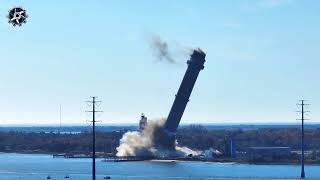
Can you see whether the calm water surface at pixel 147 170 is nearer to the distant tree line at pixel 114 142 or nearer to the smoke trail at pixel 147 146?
the smoke trail at pixel 147 146

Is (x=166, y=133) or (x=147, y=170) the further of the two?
(x=166, y=133)

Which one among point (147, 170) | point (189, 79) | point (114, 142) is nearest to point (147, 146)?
point (189, 79)

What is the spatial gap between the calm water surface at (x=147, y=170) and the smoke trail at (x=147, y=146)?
4.19 metres

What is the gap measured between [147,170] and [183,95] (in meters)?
11.0

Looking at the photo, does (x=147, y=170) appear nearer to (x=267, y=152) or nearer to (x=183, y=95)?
(x=183, y=95)

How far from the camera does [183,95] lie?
95.8 metres

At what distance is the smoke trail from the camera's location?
10406cm

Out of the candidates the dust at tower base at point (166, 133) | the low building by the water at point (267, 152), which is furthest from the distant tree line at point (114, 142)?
the dust at tower base at point (166, 133)

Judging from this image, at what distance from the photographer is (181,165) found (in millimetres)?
95312

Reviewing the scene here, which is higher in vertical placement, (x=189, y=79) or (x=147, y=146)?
(x=189, y=79)

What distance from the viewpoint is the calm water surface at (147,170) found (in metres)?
79.3

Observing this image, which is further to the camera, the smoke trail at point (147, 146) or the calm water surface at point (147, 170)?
the smoke trail at point (147, 146)

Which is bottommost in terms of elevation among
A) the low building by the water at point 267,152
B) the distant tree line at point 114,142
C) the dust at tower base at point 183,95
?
the low building by the water at point 267,152

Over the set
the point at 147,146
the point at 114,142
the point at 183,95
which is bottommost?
the point at 147,146
